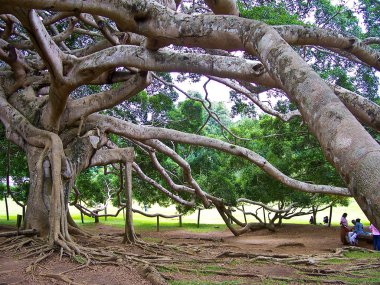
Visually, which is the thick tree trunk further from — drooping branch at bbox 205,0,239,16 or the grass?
drooping branch at bbox 205,0,239,16

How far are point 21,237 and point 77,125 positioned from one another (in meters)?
2.34

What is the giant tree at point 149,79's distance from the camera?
7.45 feet

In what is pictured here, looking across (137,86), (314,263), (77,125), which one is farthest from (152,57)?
(314,263)

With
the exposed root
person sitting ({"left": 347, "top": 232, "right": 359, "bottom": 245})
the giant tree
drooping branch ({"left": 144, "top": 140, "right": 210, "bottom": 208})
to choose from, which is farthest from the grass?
person sitting ({"left": 347, "top": 232, "right": 359, "bottom": 245})

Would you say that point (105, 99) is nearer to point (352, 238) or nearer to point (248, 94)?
point (248, 94)

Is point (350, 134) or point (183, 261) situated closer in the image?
point (350, 134)

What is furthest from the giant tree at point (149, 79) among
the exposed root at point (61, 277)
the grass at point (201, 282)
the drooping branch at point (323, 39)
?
the grass at point (201, 282)

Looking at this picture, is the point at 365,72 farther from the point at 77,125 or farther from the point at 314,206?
the point at 77,125

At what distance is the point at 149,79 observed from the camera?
7027 millimetres

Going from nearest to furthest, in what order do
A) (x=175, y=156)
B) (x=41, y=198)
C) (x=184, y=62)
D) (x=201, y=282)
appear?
1. (x=184, y=62)
2. (x=201, y=282)
3. (x=41, y=198)
4. (x=175, y=156)

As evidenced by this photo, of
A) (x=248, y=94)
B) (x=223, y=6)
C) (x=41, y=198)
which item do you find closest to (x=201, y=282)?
(x=223, y=6)

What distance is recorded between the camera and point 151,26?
434cm

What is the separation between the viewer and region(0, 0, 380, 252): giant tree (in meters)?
2.27

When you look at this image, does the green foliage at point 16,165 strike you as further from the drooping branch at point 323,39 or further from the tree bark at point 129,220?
→ the drooping branch at point 323,39
